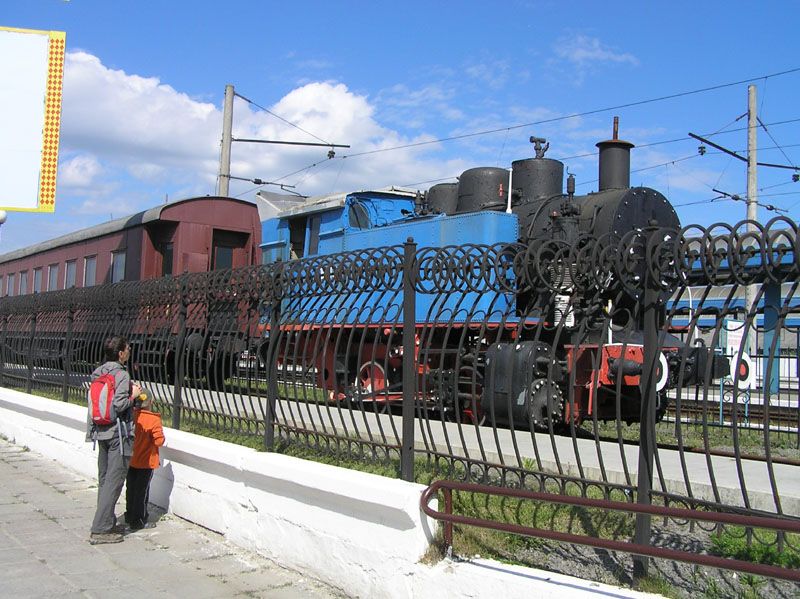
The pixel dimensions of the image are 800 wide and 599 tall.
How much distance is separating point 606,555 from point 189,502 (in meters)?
3.81

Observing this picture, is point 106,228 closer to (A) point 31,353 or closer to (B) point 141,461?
(A) point 31,353

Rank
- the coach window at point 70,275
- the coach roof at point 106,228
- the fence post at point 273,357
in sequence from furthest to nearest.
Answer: the coach window at point 70,275
the coach roof at point 106,228
the fence post at point 273,357

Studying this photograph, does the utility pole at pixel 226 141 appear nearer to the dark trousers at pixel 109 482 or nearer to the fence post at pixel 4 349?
the fence post at pixel 4 349

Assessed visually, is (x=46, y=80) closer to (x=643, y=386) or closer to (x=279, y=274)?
(x=279, y=274)

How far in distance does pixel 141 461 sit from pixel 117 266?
11977mm

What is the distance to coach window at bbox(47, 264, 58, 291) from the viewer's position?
2045cm

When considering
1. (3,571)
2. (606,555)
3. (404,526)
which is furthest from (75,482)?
→ (606,555)

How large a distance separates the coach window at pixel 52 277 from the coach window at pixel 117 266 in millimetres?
3887

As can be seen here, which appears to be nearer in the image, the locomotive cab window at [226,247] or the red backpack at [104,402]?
the red backpack at [104,402]

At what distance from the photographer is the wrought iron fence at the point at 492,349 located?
3.60m

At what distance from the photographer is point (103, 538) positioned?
19.4 feet

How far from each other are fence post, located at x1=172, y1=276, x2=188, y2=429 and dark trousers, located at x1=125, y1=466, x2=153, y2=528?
0.93m

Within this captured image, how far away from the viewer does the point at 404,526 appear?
14.2 ft

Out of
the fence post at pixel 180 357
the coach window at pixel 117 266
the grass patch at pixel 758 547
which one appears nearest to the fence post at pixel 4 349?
the coach window at pixel 117 266
